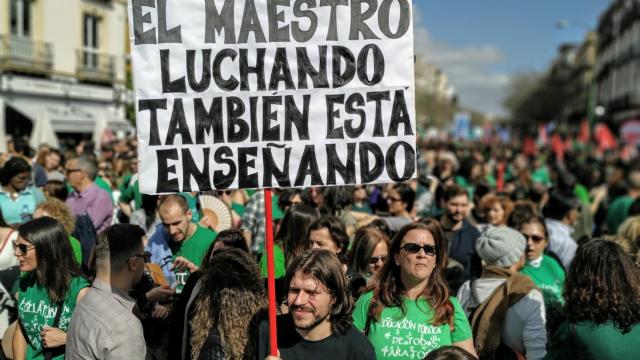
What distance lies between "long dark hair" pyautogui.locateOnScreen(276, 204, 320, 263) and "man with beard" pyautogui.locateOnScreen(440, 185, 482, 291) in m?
1.08

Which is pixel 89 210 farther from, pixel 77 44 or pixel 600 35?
pixel 600 35

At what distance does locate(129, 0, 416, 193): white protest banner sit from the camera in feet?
10.6

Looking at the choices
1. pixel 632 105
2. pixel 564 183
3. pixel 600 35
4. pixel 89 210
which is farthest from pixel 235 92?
pixel 600 35

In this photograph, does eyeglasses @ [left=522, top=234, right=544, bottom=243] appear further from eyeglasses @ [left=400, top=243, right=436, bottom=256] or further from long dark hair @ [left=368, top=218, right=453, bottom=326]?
eyeglasses @ [left=400, top=243, right=436, bottom=256]

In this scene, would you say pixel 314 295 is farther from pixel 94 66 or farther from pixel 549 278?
pixel 94 66

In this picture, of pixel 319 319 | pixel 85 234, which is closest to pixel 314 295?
pixel 319 319

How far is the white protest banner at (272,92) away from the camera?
10.6ft

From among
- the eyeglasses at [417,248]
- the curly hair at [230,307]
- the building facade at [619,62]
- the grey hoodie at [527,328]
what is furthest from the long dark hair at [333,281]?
the building facade at [619,62]

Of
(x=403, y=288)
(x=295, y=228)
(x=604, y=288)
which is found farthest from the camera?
(x=295, y=228)

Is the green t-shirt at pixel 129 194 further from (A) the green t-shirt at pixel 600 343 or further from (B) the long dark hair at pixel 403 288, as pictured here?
(A) the green t-shirt at pixel 600 343

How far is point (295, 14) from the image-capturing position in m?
3.25

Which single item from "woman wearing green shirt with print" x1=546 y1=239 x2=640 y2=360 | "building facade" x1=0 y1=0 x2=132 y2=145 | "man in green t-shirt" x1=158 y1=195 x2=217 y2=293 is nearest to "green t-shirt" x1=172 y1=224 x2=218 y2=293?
"man in green t-shirt" x1=158 y1=195 x2=217 y2=293

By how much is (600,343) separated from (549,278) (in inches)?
66.4

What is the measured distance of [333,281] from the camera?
2963 mm
